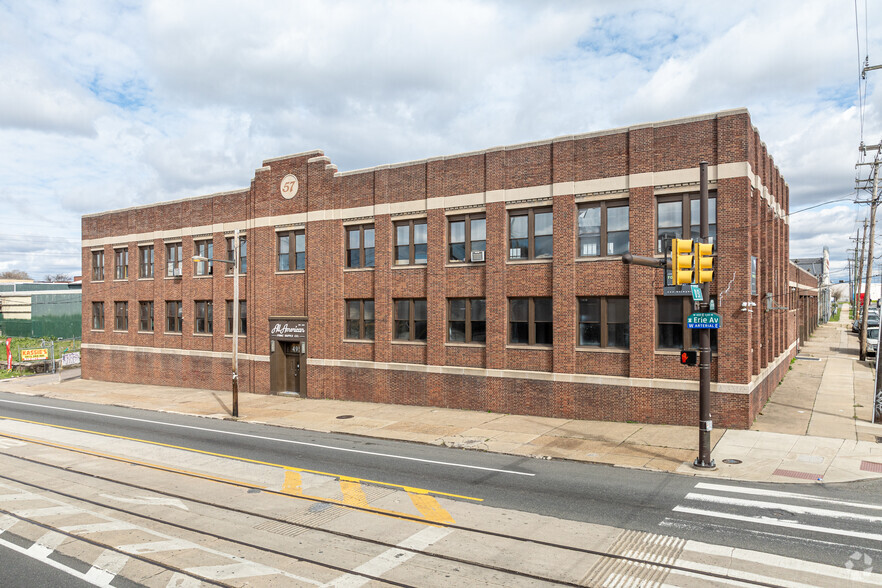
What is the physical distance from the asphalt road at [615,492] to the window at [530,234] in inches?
350

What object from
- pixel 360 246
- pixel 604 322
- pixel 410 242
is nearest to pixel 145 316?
pixel 360 246

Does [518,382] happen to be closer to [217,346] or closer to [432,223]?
[432,223]

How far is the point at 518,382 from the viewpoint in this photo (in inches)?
894

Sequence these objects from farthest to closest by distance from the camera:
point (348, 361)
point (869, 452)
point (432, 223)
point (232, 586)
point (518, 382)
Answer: point (348, 361) < point (432, 223) < point (518, 382) < point (869, 452) < point (232, 586)

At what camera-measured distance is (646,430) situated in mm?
19234

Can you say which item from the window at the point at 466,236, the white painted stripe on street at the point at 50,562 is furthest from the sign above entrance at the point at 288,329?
the white painted stripe on street at the point at 50,562

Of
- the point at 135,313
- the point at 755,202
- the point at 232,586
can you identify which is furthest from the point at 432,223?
the point at 135,313

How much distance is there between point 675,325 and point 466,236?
888 cm

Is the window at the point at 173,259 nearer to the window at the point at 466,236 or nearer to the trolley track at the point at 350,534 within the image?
the window at the point at 466,236

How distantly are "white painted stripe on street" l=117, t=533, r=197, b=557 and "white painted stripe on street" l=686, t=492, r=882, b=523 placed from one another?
9728 mm

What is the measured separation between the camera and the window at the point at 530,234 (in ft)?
74.0

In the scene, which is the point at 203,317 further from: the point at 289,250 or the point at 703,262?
the point at 703,262

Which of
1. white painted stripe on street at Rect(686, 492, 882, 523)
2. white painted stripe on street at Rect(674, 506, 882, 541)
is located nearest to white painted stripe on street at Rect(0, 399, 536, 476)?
white painted stripe on street at Rect(686, 492, 882, 523)

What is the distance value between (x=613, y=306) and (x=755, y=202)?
6275 millimetres
